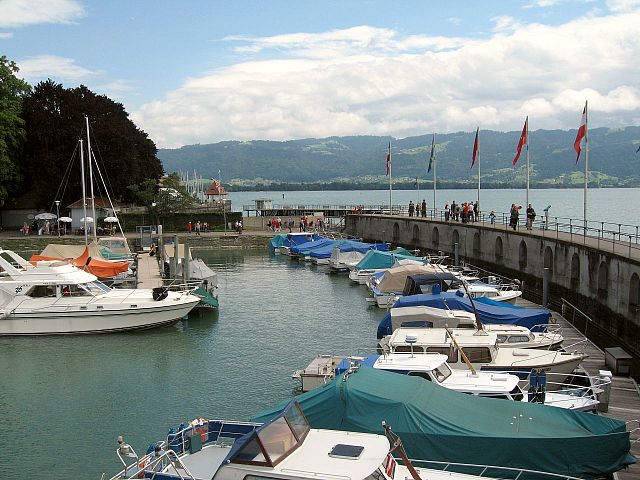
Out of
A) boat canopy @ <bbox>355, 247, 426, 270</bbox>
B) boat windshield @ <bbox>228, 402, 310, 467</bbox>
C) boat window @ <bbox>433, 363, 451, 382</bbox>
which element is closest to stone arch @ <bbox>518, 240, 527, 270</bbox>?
boat canopy @ <bbox>355, 247, 426, 270</bbox>

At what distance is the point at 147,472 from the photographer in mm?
13984

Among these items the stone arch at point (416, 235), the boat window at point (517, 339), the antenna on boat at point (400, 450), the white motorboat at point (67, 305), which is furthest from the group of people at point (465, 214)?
the antenna on boat at point (400, 450)

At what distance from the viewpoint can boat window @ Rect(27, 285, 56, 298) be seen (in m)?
34.8

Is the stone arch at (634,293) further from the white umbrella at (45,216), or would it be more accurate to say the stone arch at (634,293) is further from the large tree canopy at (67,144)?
the white umbrella at (45,216)

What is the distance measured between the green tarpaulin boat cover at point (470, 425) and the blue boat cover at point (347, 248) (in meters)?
42.6

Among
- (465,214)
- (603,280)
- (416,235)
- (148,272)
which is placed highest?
(465,214)

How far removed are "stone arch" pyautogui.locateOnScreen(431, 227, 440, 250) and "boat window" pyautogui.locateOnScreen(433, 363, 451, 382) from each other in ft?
145

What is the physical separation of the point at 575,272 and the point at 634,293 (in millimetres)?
7837

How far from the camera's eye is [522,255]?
46875 millimetres

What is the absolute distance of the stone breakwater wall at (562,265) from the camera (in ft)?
101

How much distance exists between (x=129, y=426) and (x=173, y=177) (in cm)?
7186

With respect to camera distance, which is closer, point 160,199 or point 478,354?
point 478,354

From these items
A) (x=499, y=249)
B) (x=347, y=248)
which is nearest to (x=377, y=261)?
(x=347, y=248)

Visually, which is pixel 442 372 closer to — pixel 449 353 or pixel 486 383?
pixel 486 383
